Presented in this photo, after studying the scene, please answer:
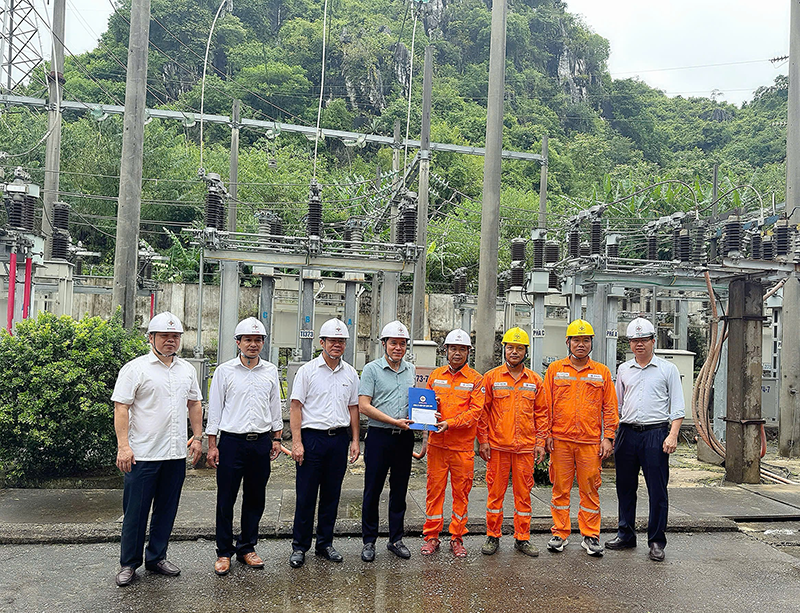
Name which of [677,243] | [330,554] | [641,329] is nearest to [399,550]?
[330,554]

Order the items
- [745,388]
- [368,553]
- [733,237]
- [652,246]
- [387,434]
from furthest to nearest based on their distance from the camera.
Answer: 1. [652,246]
2. [733,237]
3. [745,388]
4. [387,434]
5. [368,553]

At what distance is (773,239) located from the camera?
35.3ft

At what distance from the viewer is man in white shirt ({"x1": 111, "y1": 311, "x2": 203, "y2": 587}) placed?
5.06 m

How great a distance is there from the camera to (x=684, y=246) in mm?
12281

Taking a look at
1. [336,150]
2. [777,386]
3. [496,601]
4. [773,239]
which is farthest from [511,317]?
[336,150]

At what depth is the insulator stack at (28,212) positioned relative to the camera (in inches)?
436

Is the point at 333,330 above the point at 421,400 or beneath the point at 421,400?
above

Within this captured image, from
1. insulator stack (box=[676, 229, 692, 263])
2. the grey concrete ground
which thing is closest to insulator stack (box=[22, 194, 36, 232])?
the grey concrete ground

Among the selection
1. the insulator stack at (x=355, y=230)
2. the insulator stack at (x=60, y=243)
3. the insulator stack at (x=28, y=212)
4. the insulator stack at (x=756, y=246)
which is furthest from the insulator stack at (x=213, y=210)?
the insulator stack at (x=756, y=246)

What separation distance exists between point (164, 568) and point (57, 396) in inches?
128

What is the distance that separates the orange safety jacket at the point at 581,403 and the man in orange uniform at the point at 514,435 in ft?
0.40

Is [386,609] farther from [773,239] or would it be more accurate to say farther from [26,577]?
[773,239]

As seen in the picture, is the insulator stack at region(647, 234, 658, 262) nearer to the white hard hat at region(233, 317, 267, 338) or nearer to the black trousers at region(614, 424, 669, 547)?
the black trousers at region(614, 424, 669, 547)

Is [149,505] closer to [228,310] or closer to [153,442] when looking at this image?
[153,442]
